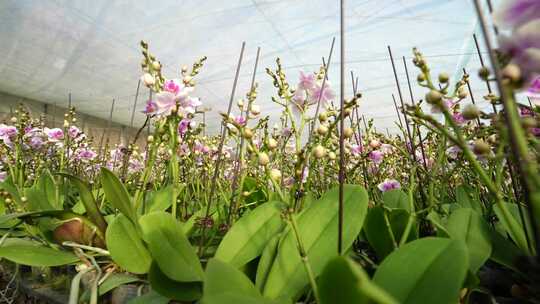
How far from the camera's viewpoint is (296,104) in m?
0.59

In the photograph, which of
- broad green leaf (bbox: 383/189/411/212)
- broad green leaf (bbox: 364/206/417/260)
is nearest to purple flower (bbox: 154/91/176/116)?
broad green leaf (bbox: 364/206/417/260)

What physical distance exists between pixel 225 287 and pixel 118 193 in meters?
0.33

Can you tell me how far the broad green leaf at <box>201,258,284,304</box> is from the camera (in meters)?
0.26

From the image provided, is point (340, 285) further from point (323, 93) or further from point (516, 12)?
point (323, 93)

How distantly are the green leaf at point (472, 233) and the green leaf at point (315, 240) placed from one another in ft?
0.39

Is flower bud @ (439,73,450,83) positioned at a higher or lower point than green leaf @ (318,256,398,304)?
higher

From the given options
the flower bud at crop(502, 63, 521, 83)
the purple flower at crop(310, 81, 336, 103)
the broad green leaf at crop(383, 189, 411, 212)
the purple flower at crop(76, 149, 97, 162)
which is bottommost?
the broad green leaf at crop(383, 189, 411, 212)

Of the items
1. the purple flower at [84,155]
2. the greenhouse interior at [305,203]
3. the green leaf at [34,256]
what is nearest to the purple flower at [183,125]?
the greenhouse interior at [305,203]

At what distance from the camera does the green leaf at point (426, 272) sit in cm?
26

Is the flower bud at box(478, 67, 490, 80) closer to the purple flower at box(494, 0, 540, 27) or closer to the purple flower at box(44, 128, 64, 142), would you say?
the purple flower at box(494, 0, 540, 27)

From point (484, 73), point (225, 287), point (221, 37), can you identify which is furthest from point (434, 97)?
point (221, 37)

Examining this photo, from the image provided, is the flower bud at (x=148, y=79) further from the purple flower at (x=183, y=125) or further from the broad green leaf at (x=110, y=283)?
the broad green leaf at (x=110, y=283)

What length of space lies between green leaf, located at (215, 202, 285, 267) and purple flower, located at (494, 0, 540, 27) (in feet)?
1.09

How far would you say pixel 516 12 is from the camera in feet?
0.66
